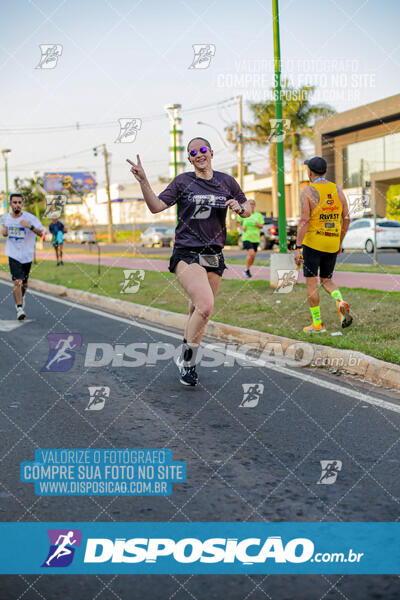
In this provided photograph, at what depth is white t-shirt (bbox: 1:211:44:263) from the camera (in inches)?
417

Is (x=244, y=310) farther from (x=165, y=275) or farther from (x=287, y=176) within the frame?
(x=287, y=176)

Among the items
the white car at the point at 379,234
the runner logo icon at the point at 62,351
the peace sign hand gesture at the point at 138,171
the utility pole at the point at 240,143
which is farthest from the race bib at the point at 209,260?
the utility pole at the point at 240,143

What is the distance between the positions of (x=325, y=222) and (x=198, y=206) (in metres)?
2.52

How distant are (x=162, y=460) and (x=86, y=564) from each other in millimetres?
1262

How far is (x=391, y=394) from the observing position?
5.86 meters

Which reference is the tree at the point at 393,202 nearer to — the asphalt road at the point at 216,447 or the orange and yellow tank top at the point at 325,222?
the orange and yellow tank top at the point at 325,222

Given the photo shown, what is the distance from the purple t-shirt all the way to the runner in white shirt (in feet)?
15.8

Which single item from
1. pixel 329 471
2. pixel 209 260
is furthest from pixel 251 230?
pixel 329 471

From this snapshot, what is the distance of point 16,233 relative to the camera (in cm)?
1066

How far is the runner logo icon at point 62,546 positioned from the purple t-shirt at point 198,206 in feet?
10.8

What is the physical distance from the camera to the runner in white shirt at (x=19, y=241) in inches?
414

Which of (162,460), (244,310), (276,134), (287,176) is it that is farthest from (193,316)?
(287,176)

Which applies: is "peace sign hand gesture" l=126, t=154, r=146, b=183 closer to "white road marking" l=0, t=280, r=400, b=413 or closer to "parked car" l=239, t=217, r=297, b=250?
"white road marking" l=0, t=280, r=400, b=413

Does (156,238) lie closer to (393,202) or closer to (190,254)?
(393,202)
